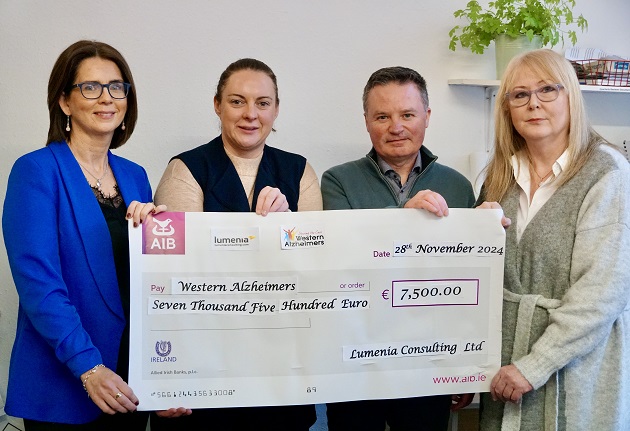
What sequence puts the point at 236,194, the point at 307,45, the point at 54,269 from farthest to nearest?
the point at 307,45
the point at 236,194
the point at 54,269

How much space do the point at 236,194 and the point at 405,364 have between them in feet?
2.34

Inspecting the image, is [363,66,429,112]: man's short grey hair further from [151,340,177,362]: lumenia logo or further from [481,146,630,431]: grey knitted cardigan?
[151,340,177,362]: lumenia logo

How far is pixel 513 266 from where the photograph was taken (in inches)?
73.4

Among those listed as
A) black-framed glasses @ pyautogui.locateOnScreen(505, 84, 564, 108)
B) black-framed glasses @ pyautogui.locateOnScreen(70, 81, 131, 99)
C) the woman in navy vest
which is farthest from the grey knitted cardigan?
black-framed glasses @ pyautogui.locateOnScreen(70, 81, 131, 99)

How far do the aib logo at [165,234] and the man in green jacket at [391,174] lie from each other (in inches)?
23.1

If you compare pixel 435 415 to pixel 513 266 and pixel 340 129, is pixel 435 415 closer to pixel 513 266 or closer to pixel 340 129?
pixel 513 266

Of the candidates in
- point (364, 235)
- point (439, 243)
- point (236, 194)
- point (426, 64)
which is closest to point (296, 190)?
point (236, 194)

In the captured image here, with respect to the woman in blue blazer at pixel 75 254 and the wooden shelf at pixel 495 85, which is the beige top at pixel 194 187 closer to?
the woman in blue blazer at pixel 75 254

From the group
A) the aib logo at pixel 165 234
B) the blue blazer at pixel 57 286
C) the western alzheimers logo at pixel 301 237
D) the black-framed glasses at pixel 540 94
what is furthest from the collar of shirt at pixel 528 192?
the blue blazer at pixel 57 286

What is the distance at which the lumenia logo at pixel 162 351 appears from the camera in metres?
1.75

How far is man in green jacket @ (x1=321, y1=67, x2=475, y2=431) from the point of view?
6.68ft

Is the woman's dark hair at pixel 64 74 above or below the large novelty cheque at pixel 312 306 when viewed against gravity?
above

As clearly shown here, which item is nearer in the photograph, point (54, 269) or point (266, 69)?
point (54, 269)

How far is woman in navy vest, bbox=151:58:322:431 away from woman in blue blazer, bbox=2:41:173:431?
0.17m
